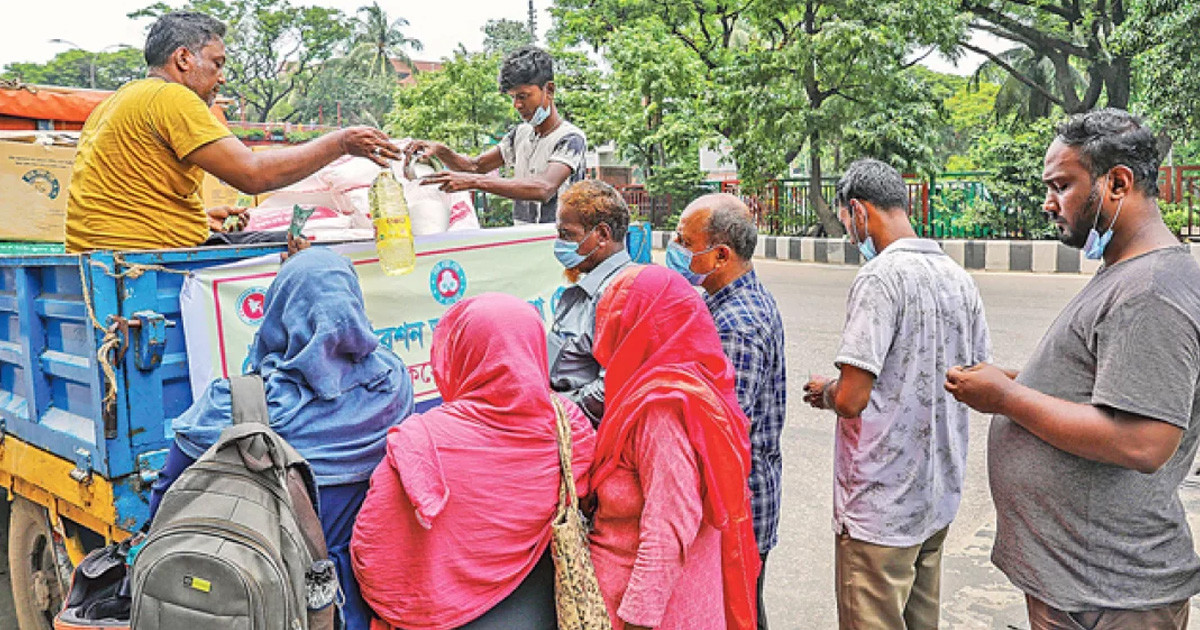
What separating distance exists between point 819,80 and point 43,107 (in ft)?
41.0

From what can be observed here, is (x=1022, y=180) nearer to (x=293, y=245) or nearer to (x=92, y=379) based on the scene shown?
(x=293, y=245)

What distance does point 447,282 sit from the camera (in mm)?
3420

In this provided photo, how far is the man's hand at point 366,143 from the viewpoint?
2914 mm

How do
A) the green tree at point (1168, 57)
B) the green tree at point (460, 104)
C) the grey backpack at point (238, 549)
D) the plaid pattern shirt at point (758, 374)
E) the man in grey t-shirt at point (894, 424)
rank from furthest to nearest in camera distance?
the green tree at point (460, 104) < the green tree at point (1168, 57) < the plaid pattern shirt at point (758, 374) < the man in grey t-shirt at point (894, 424) < the grey backpack at point (238, 549)

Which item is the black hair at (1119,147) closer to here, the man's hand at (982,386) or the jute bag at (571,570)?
the man's hand at (982,386)

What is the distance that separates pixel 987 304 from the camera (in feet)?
32.1

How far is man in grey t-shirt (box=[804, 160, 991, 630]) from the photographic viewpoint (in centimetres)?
243

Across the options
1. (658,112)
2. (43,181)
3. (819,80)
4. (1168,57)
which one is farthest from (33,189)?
(658,112)

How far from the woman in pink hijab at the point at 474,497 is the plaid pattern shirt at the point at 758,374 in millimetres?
747

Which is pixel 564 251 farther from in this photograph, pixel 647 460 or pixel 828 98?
pixel 828 98

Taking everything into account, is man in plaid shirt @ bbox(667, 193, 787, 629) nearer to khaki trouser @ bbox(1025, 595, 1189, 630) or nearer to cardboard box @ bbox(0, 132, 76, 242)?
khaki trouser @ bbox(1025, 595, 1189, 630)

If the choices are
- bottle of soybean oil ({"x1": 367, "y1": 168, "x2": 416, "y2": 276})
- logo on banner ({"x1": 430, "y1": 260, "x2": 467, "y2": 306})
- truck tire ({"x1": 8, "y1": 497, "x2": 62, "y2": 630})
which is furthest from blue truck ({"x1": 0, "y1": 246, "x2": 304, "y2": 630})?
logo on banner ({"x1": 430, "y1": 260, "x2": 467, "y2": 306})

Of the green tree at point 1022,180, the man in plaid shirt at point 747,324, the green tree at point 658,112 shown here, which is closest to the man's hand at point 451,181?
the man in plaid shirt at point 747,324

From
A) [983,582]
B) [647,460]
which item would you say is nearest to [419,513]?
[647,460]
